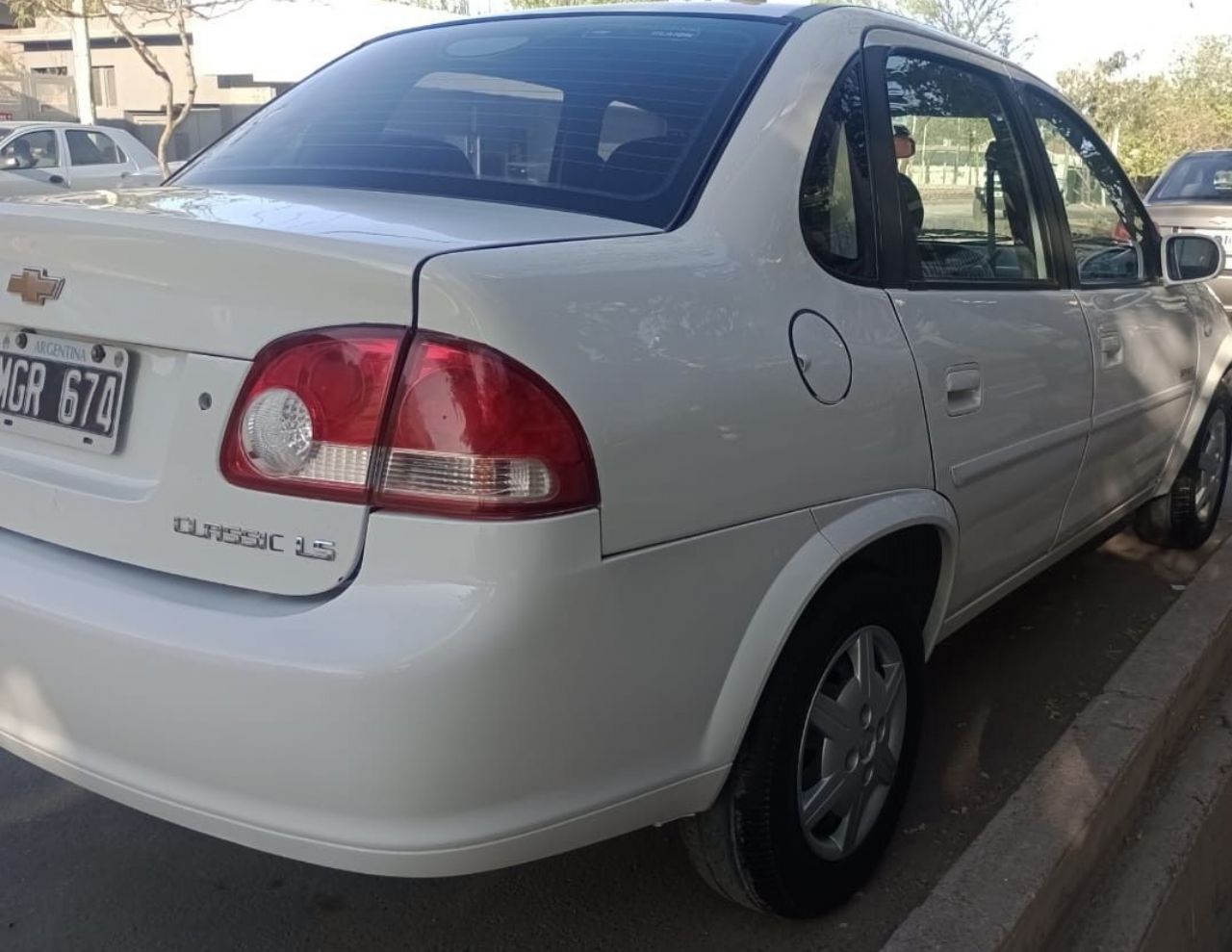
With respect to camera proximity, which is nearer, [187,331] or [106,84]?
[187,331]

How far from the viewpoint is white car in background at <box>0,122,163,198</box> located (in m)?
14.6

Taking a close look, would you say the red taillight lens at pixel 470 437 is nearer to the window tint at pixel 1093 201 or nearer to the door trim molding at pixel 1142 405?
the door trim molding at pixel 1142 405

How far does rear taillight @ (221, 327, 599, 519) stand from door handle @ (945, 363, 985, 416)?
43.5 inches

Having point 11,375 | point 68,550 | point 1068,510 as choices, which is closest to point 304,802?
point 68,550

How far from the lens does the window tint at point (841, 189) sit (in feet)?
8.10

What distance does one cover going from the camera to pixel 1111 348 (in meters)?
3.57

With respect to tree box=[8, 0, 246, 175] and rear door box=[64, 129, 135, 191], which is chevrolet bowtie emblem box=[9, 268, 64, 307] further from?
tree box=[8, 0, 246, 175]

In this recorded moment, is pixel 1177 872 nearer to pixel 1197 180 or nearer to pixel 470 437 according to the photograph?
pixel 470 437

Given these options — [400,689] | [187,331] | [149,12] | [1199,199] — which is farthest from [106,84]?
[400,689]

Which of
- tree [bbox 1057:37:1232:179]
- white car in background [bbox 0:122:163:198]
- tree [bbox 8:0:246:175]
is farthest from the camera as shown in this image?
tree [bbox 1057:37:1232:179]

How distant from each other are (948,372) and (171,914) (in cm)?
187

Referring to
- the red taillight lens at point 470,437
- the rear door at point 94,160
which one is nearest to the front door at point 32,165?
the rear door at point 94,160

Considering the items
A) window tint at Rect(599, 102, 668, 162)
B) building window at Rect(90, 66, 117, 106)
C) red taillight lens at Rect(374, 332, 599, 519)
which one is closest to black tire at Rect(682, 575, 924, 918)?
red taillight lens at Rect(374, 332, 599, 519)

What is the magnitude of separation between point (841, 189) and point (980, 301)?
497mm
